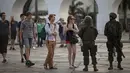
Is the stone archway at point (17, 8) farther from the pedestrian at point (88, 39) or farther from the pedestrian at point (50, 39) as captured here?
the pedestrian at point (88, 39)

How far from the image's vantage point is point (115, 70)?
13.1 metres

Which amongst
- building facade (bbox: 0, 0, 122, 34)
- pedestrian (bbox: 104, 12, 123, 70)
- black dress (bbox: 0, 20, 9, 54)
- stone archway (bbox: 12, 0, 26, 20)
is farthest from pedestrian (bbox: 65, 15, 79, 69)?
stone archway (bbox: 12, 0, 26, 20)

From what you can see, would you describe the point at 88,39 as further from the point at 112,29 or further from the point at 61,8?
the point at 61,8

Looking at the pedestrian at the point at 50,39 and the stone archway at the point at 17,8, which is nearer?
the pedestrian at the point at 50,39

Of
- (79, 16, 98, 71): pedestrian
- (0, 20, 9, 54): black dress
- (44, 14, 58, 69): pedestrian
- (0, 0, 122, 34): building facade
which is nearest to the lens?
(79, 16, 98, 71): pedestrian

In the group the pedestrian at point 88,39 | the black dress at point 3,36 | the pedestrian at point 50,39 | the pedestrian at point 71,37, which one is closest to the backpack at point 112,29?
the pedestrian at point 88,39

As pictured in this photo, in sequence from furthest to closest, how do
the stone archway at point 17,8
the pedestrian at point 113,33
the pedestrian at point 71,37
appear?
the stone archway at point 17,8
the pedestrian at point 71,37
the pedestrian at point 113,33

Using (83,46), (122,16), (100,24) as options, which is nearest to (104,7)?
(100,24)

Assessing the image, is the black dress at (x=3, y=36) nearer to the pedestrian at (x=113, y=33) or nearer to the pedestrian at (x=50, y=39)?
the pedestrian at (x=50, y=39)

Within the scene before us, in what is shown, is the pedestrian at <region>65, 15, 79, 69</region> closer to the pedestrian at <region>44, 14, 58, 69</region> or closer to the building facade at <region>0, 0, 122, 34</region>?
the pedestrian at <region>44, 14, 58, 69</region>

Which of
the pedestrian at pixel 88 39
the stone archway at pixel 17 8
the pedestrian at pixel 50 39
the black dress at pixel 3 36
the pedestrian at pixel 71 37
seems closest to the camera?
the pedestrian at pixel 88 39

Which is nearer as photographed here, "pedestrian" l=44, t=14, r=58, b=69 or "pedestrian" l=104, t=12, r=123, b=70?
"pedestrian" l=104, t=12, r=123, b=70

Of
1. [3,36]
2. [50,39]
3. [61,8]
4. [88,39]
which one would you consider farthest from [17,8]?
[88,39]

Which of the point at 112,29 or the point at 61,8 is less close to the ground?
the point at 112,29
